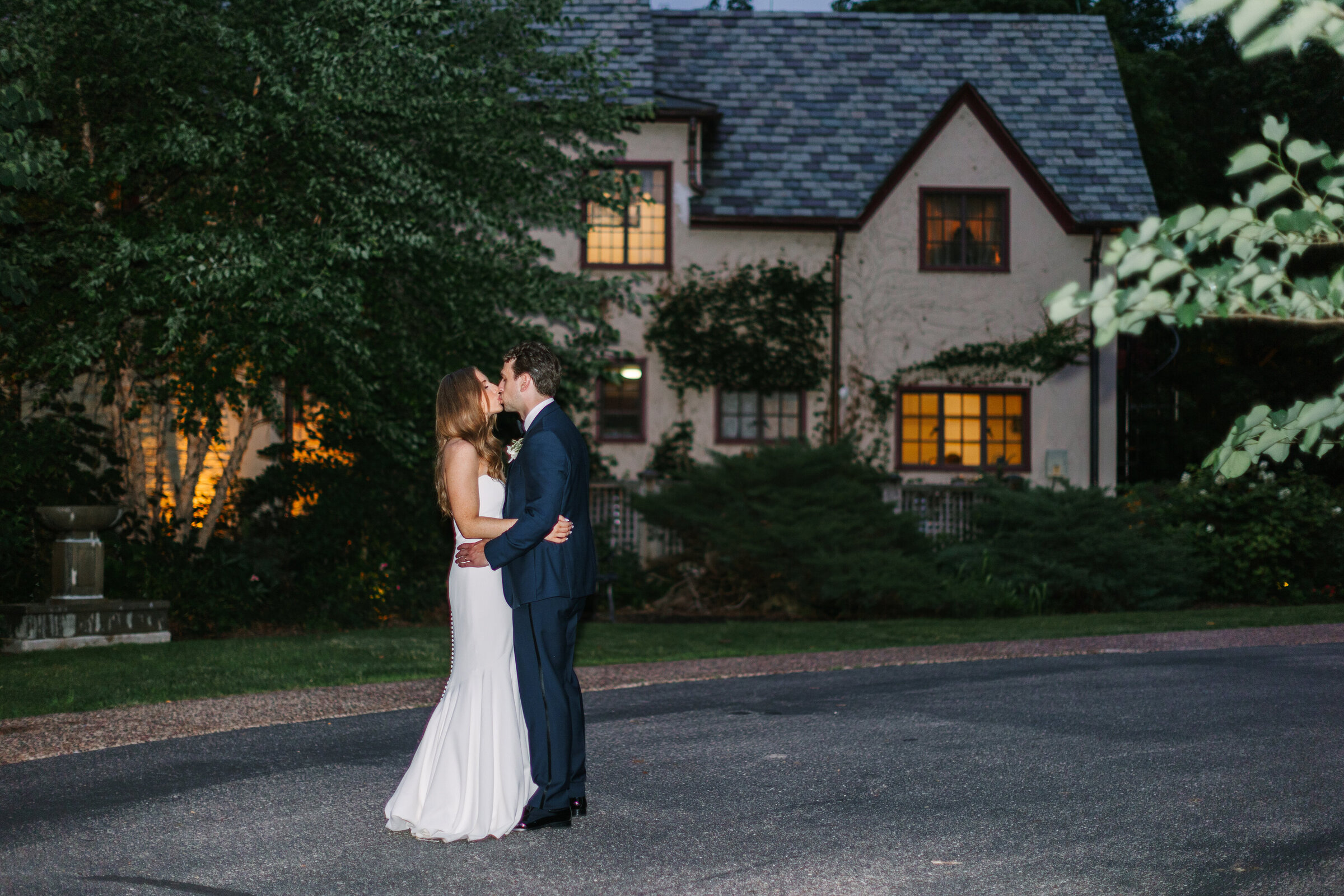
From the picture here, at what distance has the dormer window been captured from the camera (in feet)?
70.1

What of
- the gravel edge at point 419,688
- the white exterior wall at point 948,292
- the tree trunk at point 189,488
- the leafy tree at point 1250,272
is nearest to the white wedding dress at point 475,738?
the gravel edge at point 419,688

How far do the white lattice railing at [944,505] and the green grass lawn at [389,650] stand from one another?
11.0 feet

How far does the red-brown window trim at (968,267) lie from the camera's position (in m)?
21.8

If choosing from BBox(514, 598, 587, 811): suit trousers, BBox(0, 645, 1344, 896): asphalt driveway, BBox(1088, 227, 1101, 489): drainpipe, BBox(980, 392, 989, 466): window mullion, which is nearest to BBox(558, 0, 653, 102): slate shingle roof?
BBox(980, 392, 989, 466): window mullion

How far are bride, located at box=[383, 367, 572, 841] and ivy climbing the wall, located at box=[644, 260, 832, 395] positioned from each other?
593 inches

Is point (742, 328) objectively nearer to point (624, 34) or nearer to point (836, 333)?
point (836, 333)

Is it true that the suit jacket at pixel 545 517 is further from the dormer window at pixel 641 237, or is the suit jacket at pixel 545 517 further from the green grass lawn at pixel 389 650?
the dormer window at pixel 641 237

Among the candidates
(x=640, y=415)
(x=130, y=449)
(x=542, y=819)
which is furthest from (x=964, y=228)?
(x=542, y=819)

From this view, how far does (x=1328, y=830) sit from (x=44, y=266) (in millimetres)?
11333

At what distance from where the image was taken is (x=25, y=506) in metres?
13.0

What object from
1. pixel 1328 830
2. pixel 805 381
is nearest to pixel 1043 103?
pixel 805 381

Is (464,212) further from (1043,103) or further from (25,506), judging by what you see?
(1043,103)

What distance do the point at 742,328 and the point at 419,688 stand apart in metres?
12.2

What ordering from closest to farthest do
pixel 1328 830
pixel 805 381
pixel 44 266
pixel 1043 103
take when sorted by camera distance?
pixel 1328 830, pixel 44 266, pixel 805 381, pixel 1043 103
